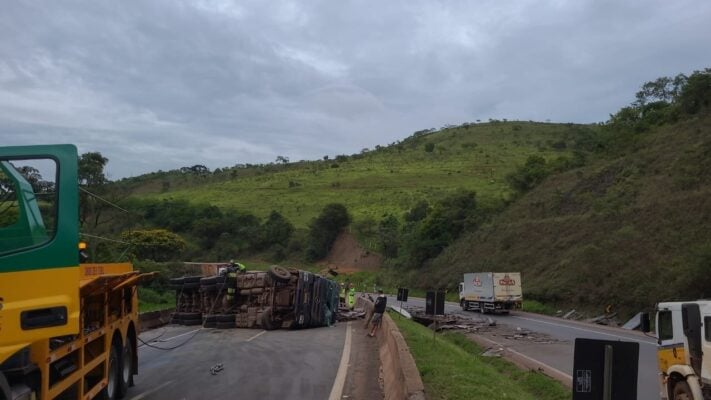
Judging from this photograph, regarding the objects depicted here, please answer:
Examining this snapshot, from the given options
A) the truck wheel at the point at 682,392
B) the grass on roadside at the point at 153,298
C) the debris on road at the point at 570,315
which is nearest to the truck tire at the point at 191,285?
the grass on roadside at the point at 153,298

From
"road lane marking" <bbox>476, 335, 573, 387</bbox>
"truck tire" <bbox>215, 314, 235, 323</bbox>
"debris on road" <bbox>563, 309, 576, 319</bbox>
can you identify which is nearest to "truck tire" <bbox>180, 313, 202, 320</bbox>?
"truck tire" <bbox>215, 314, 235, 323</bbox>

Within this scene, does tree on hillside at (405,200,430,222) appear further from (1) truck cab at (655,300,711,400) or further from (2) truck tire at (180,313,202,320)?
(1) truck cab at (655,300,711,400)

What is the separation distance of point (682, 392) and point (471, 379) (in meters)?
3.15

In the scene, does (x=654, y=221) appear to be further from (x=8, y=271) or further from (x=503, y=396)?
(x=8, y=271)

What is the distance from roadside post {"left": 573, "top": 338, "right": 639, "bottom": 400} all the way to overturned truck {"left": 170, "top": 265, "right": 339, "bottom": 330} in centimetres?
1801

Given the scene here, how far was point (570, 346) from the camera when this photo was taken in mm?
20828

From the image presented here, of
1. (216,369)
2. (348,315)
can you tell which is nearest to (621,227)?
(348,315)

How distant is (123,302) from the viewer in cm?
1082

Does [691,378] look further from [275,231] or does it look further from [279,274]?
[275,231]

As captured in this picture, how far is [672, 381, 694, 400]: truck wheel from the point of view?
9195 mm

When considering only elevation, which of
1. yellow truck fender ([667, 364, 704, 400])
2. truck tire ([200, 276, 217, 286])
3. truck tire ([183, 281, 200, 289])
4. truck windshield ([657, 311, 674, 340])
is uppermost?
truck windshield ([657, 311, 674, 340])

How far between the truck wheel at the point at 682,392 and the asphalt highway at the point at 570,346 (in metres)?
2.48

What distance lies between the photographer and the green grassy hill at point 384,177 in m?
95.6

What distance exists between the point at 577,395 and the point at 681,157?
44.6 m
